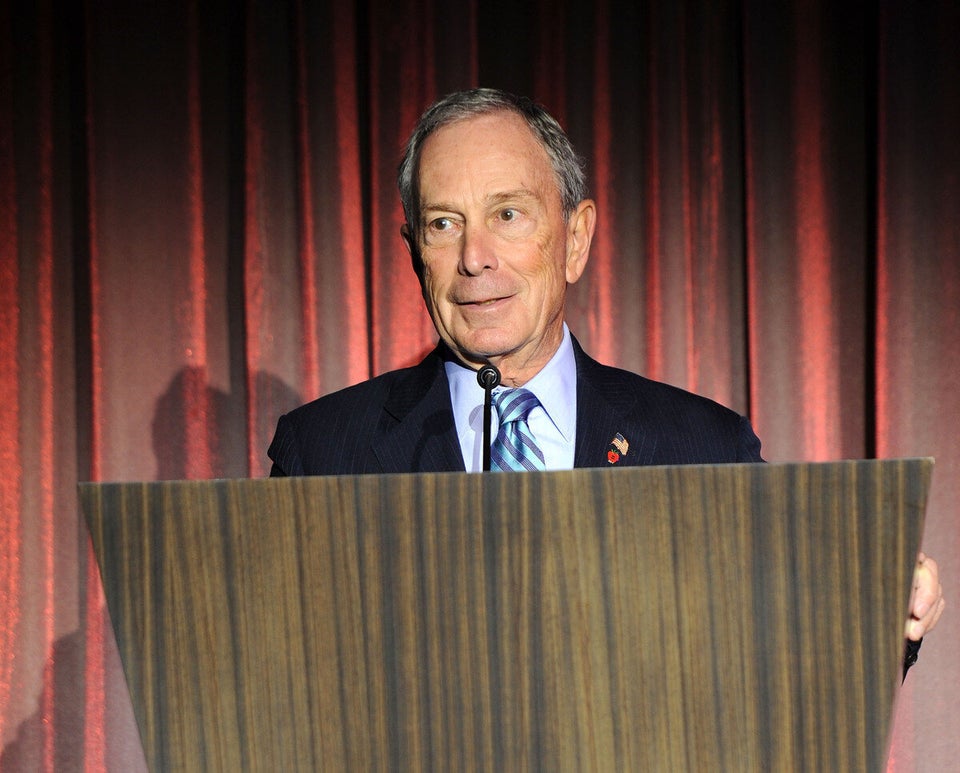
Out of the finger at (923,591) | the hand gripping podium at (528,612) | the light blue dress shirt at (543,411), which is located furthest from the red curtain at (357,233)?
the hand gripping podium at (528,612)

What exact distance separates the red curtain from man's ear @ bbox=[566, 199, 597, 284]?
34.3 inches

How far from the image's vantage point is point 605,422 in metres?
1.55

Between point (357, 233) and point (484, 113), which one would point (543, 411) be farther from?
point (357, 233)

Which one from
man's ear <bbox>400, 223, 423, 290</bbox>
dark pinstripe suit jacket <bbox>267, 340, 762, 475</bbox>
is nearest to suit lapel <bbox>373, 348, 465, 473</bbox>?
dark pinstripe suit jacket <bbox>267, 340, 762, 475</bbox>

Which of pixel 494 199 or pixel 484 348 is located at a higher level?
pixel 494 199

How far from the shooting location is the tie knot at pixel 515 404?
149cm

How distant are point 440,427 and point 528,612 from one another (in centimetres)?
78

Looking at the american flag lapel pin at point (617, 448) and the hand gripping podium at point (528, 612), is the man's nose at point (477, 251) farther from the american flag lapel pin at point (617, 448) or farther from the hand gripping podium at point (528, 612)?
the hand gripping podium at point (528, 612)

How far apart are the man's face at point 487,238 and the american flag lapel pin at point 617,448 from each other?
18 cm

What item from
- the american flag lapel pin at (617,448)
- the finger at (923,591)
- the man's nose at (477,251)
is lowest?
the finger at (923,591)

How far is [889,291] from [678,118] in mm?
653

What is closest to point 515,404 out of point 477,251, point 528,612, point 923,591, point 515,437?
point 515,437

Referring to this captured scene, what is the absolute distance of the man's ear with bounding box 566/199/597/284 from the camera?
5.48ft

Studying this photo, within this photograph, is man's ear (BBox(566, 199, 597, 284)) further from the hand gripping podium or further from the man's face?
the hand gripping podium
